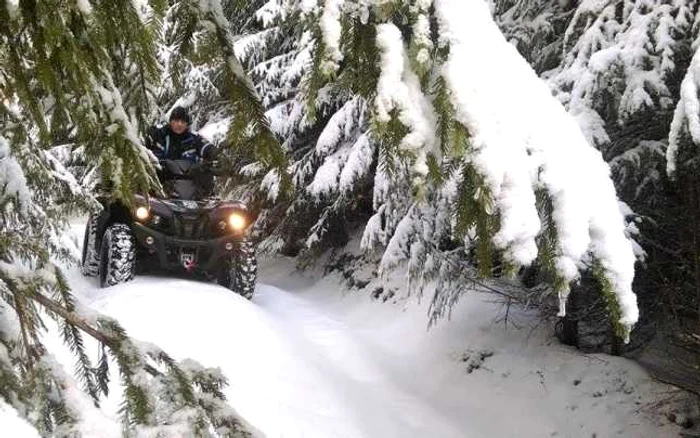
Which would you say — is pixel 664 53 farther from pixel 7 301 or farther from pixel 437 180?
pixel 7 301

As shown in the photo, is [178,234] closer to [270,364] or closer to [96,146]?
[270,364]

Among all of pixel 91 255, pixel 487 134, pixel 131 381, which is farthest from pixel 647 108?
pixel 91 255

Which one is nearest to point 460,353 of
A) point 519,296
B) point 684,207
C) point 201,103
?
point 519,296

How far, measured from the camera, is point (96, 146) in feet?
6.12

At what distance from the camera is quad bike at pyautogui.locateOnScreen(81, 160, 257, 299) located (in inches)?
271

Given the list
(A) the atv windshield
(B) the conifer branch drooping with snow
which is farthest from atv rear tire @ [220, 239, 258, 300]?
(B) the conifer branch drooping with snow

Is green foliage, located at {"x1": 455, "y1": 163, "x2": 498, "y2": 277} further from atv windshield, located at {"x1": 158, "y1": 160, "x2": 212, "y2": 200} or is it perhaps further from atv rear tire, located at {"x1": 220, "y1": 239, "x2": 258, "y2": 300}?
atv rear tire, located at {"x1": 220, "y1": 239, "x2": 258, "y2": 300}

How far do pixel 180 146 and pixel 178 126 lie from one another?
0.74 ft

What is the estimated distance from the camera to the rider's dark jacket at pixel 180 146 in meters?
7.54

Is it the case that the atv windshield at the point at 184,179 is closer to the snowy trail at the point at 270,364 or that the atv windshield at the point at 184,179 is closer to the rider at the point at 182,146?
the rider at the point at 182,146

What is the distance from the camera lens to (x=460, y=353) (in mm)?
7680

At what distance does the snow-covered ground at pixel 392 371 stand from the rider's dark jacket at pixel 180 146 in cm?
141

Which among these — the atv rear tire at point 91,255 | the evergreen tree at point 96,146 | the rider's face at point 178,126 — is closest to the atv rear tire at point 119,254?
the atv rear tire at point 91,255

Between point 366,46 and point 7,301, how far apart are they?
1.30 metres
